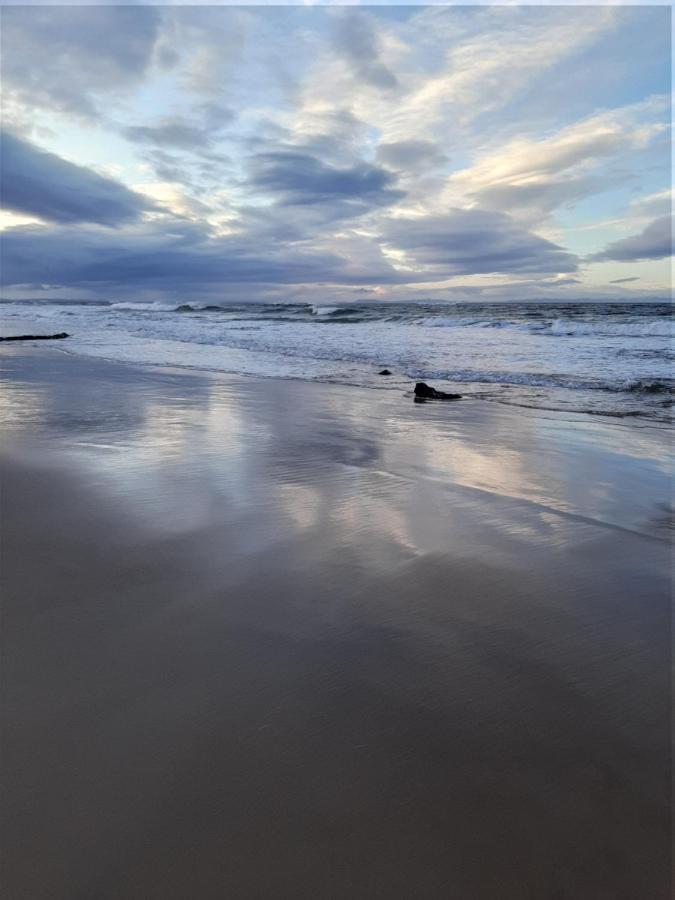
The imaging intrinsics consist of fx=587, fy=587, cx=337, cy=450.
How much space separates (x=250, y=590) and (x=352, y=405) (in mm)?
5378

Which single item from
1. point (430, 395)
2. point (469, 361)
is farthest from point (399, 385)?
point (469, 361)

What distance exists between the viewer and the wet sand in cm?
130

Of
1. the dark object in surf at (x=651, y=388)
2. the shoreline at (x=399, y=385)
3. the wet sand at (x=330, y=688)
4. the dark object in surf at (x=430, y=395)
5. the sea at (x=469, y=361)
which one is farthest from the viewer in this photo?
the dark object in surf at (x=651, y=388)

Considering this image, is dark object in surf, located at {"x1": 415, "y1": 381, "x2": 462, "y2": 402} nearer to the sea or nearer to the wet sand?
the sea

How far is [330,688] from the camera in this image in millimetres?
1841

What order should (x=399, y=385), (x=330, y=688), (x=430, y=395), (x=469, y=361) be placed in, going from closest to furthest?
(x=330, y=688) → (x=430, y=395) → (x=399, y=385) → (x=469, y=361)

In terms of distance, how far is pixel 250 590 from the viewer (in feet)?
8.03

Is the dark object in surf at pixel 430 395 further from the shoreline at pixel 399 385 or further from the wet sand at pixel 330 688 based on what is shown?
the wet sand at pixel 330 688

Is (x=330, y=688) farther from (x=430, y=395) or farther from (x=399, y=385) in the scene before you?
(x=399, y=385)

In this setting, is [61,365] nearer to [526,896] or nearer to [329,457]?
[329,457]

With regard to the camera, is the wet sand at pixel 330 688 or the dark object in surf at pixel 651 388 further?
the dark object in surf at pixel 651 388

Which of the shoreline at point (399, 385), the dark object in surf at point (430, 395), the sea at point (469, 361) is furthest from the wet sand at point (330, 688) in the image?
the sea at point (469, 361)

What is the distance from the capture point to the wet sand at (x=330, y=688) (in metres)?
1.30

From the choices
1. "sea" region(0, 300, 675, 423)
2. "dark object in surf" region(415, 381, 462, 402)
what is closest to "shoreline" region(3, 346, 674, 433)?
Answer: "sea" region(0, 300, 675, 423)
